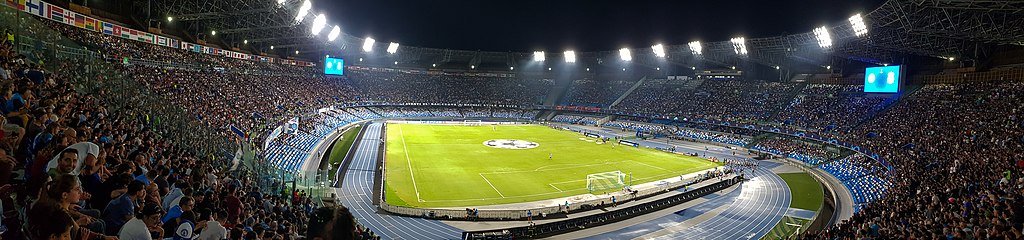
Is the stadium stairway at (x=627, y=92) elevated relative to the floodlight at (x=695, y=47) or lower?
lower

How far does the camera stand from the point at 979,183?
19.8 metres

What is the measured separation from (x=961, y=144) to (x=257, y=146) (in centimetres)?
4166

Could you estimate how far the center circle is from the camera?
55.4m

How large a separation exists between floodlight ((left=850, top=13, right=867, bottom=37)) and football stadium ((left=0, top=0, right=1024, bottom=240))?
166mm

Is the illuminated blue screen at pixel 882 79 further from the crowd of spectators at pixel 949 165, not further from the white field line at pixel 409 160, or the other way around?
the white field line at pixel 409 160

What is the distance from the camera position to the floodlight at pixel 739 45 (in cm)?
6078

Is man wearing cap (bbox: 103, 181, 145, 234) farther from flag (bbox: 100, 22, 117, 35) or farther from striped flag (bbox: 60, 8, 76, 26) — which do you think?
flag (bbox: 100, 22, 117, 35)

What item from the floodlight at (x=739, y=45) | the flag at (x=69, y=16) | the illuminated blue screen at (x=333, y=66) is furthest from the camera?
the illuminated blue screen at (x=333, y=66)

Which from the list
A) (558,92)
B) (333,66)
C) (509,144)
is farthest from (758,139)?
(333,66)

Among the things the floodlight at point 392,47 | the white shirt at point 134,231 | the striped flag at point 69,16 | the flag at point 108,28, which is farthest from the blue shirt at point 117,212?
the floodlight at point 392,47

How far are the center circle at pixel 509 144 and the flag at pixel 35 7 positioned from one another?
123 feet

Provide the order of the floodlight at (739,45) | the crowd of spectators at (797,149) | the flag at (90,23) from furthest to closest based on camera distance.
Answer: the floodlight at (739,45) < the crowd of spectators at (797,149) < the flag at (90,23)

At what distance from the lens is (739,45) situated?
62094mm

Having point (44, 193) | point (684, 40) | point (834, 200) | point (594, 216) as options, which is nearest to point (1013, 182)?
point (834, 200)
